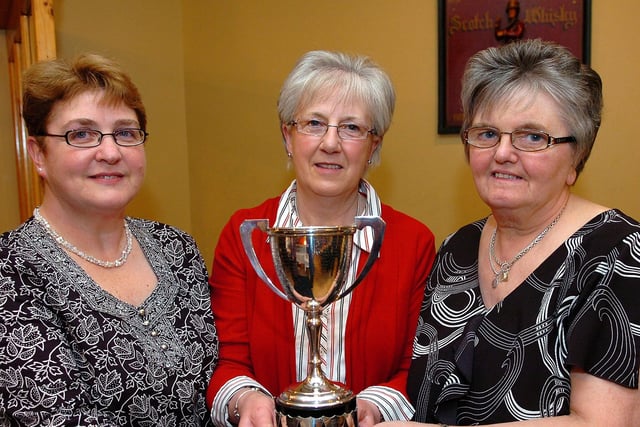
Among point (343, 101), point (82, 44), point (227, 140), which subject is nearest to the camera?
point (343, 101)

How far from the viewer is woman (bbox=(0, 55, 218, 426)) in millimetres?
1495

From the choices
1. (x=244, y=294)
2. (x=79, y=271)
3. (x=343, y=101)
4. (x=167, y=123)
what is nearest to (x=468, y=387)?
(x=244, y=294)

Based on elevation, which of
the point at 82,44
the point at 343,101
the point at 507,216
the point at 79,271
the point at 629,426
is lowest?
the point at 629,426

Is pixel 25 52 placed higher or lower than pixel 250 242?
higher

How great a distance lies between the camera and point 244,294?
1953 mm

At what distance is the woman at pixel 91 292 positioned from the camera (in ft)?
4.91

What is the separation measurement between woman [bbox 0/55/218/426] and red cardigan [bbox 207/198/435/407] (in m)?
0.08

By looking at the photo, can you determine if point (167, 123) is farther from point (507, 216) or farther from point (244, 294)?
point (507, 216)

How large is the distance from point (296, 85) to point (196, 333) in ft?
2.46

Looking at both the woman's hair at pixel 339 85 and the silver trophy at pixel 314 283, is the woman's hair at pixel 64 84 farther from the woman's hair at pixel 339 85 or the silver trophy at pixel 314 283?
the silver trophy at pixel 314 283

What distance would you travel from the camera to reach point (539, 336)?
4.79 ft

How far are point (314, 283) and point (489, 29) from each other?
1.60 meters

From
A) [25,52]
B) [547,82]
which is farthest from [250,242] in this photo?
[25,52]

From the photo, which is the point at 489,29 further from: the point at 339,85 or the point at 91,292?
the point at 91,292
